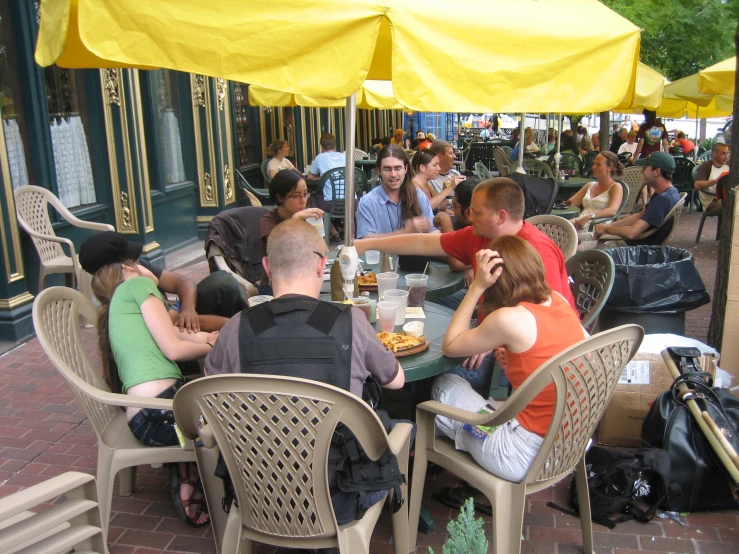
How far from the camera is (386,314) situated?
3.03 m

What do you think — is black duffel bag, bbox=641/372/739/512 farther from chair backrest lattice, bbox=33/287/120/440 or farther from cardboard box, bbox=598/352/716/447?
chair backrest lattice, bbox=33/287/120/440

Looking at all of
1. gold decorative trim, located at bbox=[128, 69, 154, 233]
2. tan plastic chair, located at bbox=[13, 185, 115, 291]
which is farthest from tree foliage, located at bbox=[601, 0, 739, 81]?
tan plastic chair, located at bbox=[13, 185, 115, 291]

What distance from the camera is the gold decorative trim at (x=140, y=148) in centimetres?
735

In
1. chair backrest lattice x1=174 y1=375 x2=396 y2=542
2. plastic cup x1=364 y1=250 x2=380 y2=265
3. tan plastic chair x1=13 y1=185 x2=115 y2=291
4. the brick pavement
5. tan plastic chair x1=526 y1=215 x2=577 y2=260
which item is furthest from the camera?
tan plastic chair x1=13 y1=185 x2=115 y2=291

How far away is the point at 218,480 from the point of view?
107 inches

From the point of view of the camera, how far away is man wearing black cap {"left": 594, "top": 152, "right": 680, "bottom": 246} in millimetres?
6213

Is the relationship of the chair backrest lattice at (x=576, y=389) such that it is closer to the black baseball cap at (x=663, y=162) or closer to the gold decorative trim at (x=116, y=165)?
the black baseball cap at (x=663, y=162)

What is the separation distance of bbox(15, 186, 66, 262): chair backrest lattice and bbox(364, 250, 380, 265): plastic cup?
2.98 m

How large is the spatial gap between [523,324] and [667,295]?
2636 mm

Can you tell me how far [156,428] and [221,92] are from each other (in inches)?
298

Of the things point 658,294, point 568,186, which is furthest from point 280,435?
point 568,186

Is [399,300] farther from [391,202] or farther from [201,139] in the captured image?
[201,139]

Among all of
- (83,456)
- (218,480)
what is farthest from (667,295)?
(83,456)

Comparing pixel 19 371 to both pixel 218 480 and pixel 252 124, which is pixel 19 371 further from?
pixel 252 124
